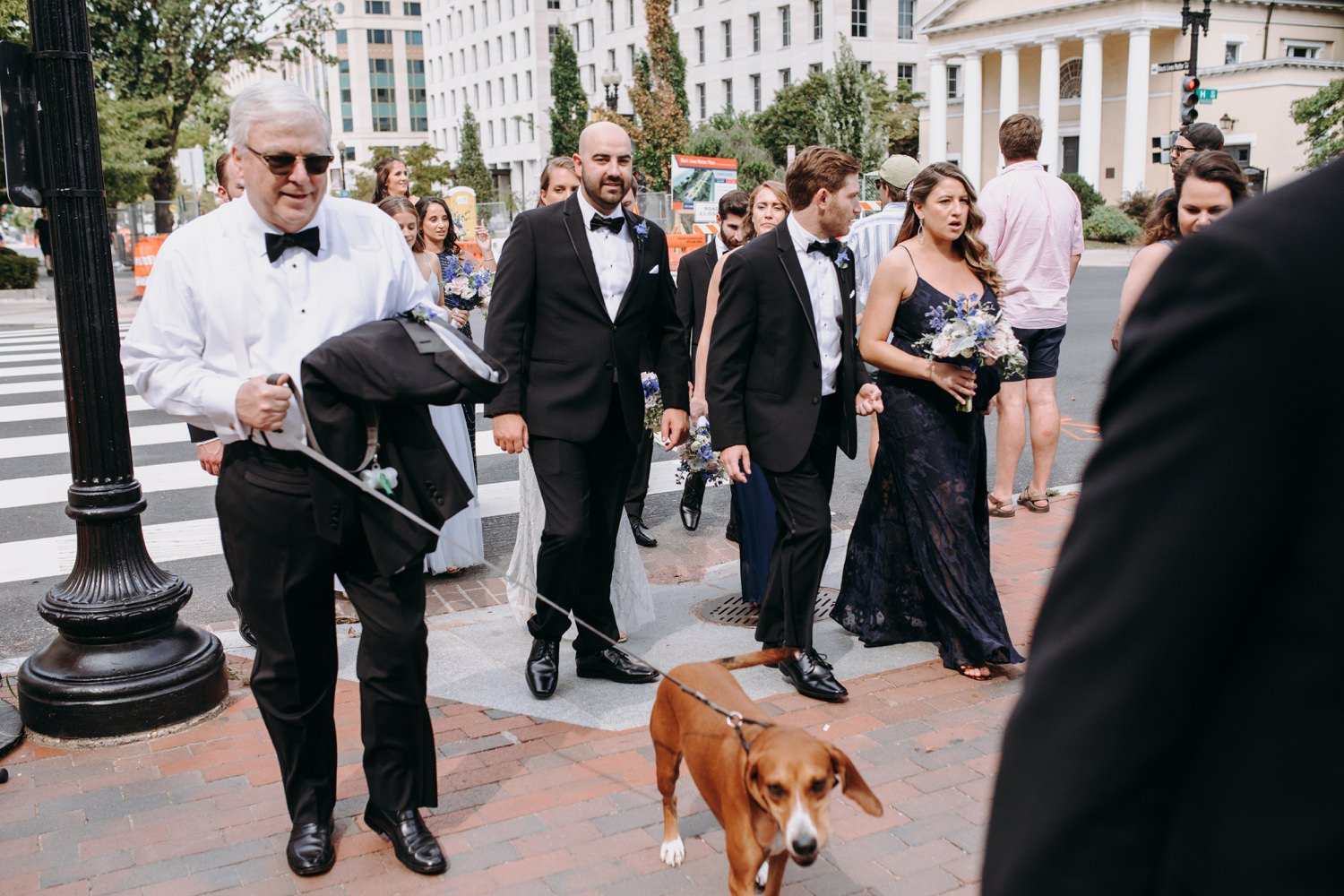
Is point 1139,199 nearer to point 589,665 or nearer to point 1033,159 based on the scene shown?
point 1033,159

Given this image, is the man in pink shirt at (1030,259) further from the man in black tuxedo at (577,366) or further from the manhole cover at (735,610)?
the man in black tuxedo at (577,366)

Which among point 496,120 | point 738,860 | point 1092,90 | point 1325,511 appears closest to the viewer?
point 1325,511

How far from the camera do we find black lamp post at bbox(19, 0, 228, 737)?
14.9ft

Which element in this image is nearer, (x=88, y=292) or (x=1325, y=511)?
(x=1325, y=511)

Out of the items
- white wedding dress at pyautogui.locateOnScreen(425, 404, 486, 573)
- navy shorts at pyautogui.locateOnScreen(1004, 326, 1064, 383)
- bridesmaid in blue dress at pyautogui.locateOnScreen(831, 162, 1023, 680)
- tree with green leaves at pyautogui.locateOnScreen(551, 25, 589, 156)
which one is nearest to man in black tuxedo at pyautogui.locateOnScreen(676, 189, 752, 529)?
white wedding dress at pyautogui.locateOnScreen(425, 404, 486, 573)

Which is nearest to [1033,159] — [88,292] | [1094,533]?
[88,292]

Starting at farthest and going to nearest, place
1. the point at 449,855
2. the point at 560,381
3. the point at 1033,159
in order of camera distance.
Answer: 1. the point at 1033,159
2. the point at 560,381
3. the point at 449,855

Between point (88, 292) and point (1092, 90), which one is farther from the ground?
point (1092, 90)

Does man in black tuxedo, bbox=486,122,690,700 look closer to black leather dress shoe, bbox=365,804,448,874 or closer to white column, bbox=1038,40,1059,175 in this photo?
black leather dress shoe, bbox=365,804,448,874

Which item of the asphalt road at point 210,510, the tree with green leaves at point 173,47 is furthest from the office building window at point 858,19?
the asphalt road at point 210,510

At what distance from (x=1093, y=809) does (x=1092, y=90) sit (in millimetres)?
64295

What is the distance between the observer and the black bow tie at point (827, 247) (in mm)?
5082

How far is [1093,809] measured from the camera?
0.98 meters

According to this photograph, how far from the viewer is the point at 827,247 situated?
5.12m
